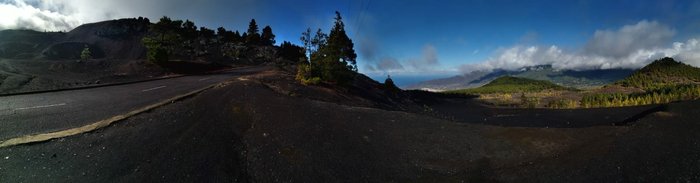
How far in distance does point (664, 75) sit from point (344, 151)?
7533cm

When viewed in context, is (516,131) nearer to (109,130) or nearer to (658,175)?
(658,175)

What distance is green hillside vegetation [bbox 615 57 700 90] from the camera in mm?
57219

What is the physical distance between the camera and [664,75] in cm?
6088

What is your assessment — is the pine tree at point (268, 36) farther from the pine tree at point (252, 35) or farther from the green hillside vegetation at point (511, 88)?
the green hillside vegetation at point (511, 88)

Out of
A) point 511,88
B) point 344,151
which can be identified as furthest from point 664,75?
point 344,151

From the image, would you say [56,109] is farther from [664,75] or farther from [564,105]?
[664,75]

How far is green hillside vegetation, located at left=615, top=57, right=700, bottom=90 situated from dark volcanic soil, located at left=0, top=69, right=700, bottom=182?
194 ft

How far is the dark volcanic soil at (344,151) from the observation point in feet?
24.6

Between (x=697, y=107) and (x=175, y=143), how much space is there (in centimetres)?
1730

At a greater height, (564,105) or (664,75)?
(664,75)

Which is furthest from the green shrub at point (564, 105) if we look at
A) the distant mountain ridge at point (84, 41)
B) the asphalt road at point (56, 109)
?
the distant mountain ridge at point (84, 41)

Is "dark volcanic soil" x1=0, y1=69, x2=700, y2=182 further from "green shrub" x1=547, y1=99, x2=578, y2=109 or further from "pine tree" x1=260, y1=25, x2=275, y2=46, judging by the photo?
"pine tree" x1=260, y1=25, x2=275, y2=46

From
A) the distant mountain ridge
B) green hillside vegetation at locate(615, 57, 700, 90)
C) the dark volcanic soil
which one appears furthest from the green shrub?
the distant mountain ridge

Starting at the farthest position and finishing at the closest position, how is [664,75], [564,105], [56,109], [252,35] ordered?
[252,35]
[664,75]
[564,105]
[56,109]
